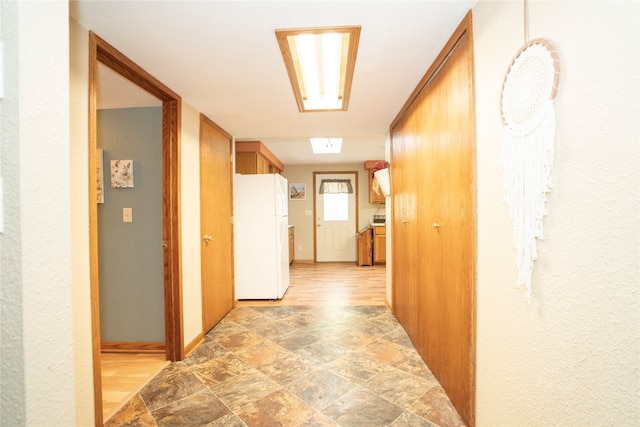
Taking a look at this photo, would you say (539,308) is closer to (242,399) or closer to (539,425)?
(539,425)

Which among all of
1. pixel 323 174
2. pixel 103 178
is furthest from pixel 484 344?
pixel 323 174

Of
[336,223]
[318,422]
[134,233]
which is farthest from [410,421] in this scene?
[336,223]

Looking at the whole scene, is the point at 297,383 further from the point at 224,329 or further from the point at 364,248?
the point at 364,248

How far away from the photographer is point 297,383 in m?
1.91

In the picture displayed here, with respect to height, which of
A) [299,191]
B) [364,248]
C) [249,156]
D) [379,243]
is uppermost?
[249,156]

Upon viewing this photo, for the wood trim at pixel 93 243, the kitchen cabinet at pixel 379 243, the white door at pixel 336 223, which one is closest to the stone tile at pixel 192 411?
the wood trim at pixel 93 243

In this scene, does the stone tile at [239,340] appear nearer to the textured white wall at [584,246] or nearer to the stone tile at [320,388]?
the stone tile at [320,388]

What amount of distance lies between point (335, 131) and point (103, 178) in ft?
7.69

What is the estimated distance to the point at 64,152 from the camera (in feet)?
2.66

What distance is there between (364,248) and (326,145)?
2381mm

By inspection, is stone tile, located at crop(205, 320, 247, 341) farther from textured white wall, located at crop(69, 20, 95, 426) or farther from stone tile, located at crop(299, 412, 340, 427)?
stone tile, located at crop(299, 412, 340, 427)

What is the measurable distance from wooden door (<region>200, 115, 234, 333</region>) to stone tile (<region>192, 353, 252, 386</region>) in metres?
0.52

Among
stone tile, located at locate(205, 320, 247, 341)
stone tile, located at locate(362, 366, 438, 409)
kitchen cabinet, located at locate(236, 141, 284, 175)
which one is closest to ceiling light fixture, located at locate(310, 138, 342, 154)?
kitchen cabinet, located at locate(236, 141, 284, 175)

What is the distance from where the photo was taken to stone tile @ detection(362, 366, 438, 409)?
1737 millimetres
